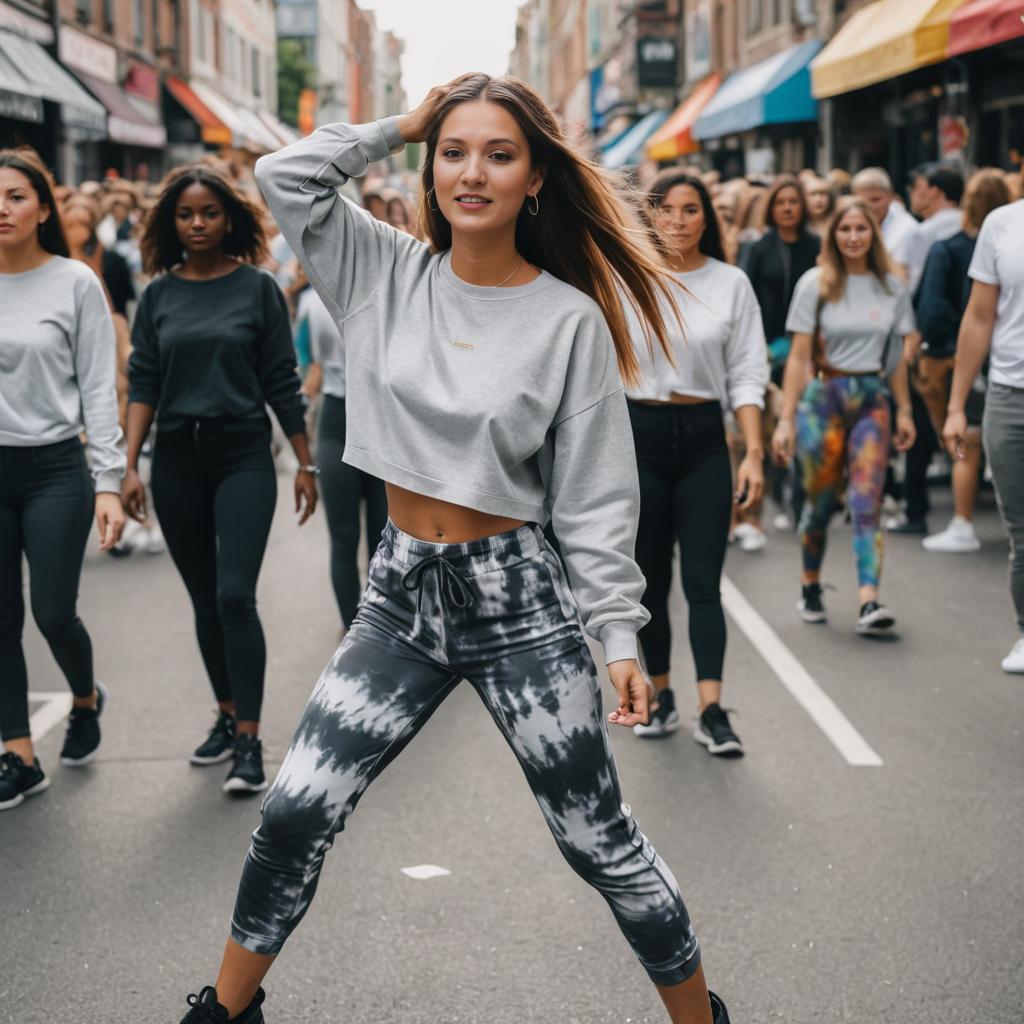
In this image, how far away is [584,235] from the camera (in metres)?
3.05

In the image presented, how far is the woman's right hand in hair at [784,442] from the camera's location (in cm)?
699

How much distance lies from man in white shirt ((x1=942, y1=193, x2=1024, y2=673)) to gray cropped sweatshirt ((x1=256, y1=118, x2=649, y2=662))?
132 inches

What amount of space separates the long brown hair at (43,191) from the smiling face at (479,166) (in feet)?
7.56

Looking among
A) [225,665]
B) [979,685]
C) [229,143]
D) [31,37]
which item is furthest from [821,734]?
[229,143]

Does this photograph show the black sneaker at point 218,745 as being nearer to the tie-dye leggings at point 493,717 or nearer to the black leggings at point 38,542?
the black leggings at point 38,542

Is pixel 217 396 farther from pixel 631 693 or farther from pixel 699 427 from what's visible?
pixel 631 693

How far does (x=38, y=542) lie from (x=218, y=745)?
1041 mm

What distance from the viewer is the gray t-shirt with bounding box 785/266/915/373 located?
7184mm

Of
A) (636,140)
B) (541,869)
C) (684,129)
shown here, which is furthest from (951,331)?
(636,140)

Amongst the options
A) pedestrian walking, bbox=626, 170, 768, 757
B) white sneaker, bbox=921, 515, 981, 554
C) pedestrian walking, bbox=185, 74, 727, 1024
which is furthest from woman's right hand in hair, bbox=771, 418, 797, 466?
pedestrian walking, bbox=185, 74, 727, 1024

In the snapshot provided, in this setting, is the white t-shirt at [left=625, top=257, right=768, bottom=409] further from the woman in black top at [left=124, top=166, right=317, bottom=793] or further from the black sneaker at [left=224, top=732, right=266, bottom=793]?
the black sneaker at [left=224, top=732, right=266, bottom=793]

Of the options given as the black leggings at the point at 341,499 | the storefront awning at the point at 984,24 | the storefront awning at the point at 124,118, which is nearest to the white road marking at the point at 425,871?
the black leggings at the point at 341,499

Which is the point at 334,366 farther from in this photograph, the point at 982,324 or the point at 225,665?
the point at 982,324

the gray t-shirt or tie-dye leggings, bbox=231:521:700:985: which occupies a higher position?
the gray t-shirt
